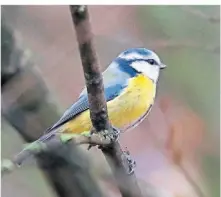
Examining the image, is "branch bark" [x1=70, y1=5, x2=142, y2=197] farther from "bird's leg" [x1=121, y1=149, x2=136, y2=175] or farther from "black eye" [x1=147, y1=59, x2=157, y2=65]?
"black eye" [x1=147, y1=59, x2=157, y2=65]

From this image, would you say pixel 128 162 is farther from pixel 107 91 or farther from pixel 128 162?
pixel 107 91

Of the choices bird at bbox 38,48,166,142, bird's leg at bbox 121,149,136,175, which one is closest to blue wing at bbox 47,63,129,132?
bird at bbox 38,48,166,142

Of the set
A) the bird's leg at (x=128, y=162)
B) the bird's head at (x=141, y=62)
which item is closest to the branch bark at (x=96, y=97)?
the bird's leg at (x=128, y=162)

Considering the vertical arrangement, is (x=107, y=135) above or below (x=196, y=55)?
below

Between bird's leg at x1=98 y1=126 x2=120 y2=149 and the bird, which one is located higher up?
the bird

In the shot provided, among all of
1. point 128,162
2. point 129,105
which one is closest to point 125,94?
point 129,105
